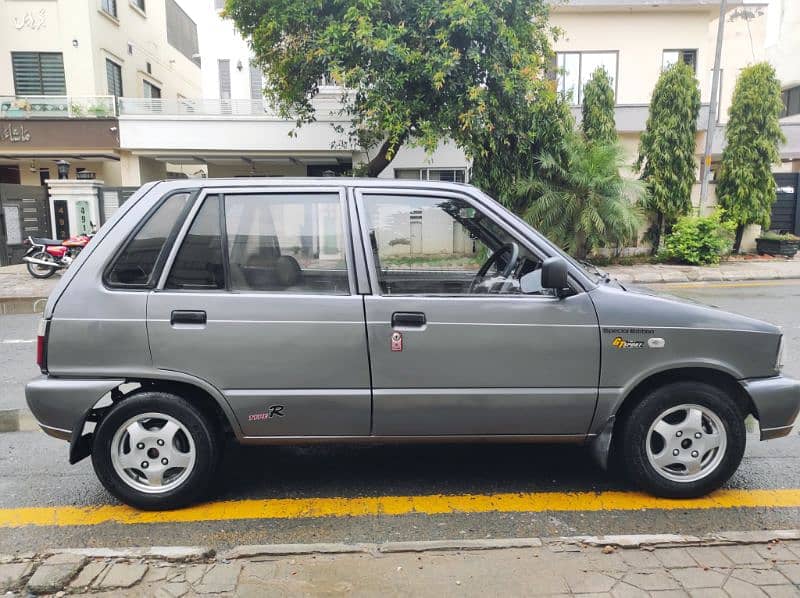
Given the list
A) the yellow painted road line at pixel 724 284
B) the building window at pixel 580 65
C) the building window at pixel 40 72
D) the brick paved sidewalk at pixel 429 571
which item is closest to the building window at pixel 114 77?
the building window at pixel 40 72

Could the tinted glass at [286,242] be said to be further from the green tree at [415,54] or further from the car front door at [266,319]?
the green tree at [415,54]

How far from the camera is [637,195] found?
587 inches

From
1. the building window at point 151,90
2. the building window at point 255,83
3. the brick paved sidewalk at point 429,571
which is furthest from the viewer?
the building window at point 151,90

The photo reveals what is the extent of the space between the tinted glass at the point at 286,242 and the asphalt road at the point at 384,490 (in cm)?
124

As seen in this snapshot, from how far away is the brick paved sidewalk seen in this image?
2.59m

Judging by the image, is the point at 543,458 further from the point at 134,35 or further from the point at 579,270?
the point at 134,35

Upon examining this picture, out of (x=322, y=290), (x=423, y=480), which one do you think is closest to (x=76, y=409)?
(x=322, y=290)

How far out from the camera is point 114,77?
2252 cm

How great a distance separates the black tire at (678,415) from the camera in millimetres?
3316

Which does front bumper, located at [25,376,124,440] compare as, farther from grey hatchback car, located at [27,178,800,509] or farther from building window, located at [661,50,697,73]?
building window, located at [661,50,697,73]

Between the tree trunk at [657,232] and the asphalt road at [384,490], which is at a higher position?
the tree trunk at [657,232]

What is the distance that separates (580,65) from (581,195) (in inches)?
320

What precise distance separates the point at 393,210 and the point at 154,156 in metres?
19.0

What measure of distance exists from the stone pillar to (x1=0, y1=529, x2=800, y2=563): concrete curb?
16.7m
